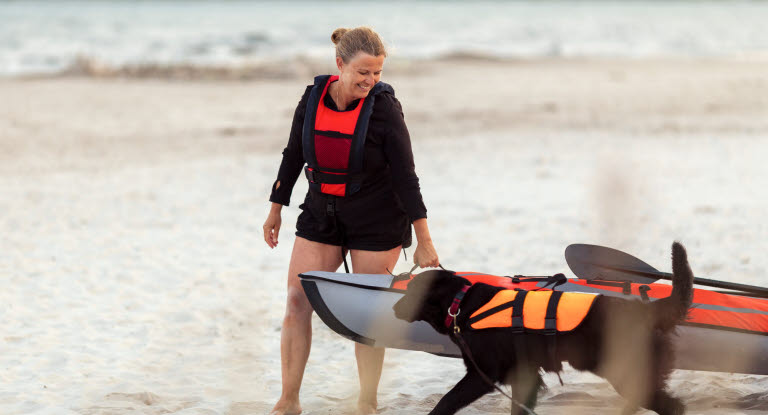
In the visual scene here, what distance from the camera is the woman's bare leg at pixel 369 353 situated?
3738 mm

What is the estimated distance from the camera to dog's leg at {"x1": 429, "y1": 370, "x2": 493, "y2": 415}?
3236 mm

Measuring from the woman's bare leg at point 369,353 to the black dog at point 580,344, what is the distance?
41 cm

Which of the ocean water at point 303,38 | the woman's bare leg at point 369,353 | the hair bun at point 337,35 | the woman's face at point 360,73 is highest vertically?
the ocean water at point 303,38

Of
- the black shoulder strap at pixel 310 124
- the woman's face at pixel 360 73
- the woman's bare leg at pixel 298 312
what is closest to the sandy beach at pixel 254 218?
the woman's bare leg at pixel 298 312

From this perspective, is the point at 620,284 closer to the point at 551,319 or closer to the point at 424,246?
the point at 551,319

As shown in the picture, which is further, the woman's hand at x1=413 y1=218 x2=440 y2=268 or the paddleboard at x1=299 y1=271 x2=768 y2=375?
the woman's hand at x1=413 y1=218 x2=440 y2=268

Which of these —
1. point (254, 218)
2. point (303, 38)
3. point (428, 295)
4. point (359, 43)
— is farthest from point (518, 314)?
point (303, 38)

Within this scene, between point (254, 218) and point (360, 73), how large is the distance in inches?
199

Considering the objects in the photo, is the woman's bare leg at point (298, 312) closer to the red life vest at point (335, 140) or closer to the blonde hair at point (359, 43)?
the red life vest at point (335, 140)

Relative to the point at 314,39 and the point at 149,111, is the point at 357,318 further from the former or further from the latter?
the point at 314,39

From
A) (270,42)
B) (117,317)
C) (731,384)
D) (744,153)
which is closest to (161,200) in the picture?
(117,317)

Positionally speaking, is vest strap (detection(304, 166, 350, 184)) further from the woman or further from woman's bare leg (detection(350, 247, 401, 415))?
woman's bare leg (detection(350, 247, 401, 415))

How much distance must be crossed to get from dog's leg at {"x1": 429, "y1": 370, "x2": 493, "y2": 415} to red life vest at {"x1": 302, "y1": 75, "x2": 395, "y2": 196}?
938 mm

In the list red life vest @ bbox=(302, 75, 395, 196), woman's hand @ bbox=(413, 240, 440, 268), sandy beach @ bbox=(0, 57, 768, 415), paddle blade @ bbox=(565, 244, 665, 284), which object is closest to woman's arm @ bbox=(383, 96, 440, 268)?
woman's hand @ bbox=(413, 240, 440, 268)
